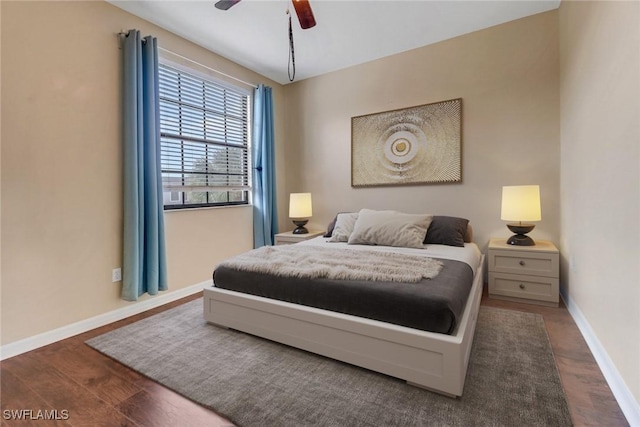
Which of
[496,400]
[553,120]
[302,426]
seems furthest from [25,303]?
[553,120]

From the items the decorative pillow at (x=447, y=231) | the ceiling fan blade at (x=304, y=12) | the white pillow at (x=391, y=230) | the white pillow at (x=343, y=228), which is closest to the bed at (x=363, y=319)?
the white pillow at (x=391, y=230)

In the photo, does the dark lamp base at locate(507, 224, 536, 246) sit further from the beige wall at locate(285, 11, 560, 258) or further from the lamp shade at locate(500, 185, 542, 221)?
the beige wall at locate(285, 11, 560, 258)

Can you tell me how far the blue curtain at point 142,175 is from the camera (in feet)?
8.14

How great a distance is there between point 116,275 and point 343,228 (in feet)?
6.86

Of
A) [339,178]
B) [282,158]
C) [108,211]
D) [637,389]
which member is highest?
[282,158]

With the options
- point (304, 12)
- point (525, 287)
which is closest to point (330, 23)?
point (304, 12)

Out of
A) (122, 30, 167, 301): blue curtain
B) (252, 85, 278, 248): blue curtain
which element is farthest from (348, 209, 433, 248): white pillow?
(122, 30, 167, 301): blue curtain

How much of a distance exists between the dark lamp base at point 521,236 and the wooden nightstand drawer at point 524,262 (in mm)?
133

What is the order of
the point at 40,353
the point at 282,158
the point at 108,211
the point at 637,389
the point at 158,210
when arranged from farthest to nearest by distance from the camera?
1. the point at 282,158
2. the point at 158,210
3. the point at 108,211
4. the point at 40,353
5. the point at 637,389

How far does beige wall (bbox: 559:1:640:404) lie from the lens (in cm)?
135

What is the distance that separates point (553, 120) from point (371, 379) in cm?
284

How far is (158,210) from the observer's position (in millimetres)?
2686

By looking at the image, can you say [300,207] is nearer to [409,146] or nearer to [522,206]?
[409,146]

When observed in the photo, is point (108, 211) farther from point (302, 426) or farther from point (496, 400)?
point (496, 400)
